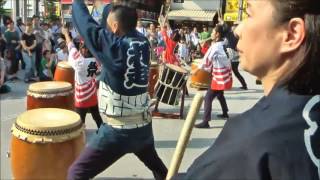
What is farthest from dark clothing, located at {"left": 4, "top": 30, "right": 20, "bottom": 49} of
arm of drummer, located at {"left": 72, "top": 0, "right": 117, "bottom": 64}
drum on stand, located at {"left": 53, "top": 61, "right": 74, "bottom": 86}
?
arm of drummer, located at {"left": 72, "top": 0, "right": 117, "bottom": 64}

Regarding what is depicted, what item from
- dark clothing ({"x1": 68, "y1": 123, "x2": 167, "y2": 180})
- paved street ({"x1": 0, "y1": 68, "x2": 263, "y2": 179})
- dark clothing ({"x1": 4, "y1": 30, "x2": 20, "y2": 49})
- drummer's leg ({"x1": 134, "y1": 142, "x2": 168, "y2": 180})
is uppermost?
dark clothing ({"x1": 4, "y1": 30, "x2": 20, "y2": 49})

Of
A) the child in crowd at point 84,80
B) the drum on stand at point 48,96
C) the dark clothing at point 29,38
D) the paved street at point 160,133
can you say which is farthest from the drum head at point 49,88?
the dark clothing at point 29,38

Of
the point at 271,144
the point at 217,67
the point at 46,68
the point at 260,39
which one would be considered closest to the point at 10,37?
the point at 46,68

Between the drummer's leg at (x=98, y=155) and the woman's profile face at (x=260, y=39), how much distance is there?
1938 mm

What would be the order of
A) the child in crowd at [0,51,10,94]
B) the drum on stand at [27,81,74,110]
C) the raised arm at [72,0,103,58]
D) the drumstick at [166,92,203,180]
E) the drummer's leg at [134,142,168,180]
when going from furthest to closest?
the child in crowd at [0,51,10,94] → the drum on stand at [27,81,74,110] → the drummer's leg at [134,142,168,180] → the raised arm at [72,0,103,58] → the drumstick at [166,92,203,180]

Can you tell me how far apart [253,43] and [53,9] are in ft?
77.7

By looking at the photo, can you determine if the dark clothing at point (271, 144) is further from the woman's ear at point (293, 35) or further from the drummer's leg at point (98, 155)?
the drummer's leg at point (98, 155)

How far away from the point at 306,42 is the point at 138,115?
212 cm

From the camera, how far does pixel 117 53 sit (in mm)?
2791

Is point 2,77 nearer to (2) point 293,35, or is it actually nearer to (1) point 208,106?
(1) point 208,106

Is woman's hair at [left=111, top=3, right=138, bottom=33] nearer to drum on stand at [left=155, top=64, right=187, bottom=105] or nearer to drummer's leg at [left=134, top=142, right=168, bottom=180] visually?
drummer's leg at [left=134, top=142, right=168, bottom=180]

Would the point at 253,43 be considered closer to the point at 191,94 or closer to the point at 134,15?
the point at 134,15

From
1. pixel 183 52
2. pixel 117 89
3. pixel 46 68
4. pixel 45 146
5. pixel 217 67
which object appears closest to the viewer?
pixel 117 89

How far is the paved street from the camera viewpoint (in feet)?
14.1
